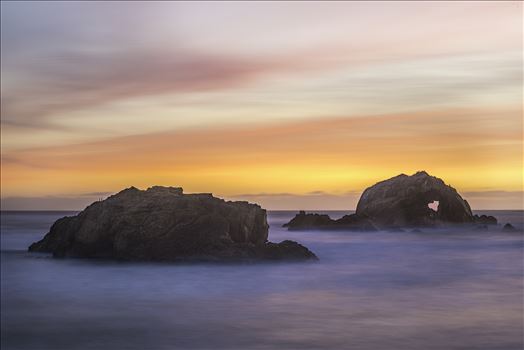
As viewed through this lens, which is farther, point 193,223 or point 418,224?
point 418,224

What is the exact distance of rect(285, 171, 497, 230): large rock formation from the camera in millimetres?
77938

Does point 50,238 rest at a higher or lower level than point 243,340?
higher

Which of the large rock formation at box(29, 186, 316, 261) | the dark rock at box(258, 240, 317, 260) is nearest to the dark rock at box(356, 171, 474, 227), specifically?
the dark rock at box(258, 240, 317, 260)

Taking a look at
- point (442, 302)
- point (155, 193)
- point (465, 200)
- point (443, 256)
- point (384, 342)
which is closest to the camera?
point (384, 342)

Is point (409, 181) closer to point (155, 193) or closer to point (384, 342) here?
point (155, 193)

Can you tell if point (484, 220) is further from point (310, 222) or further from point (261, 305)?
point (261, 305)

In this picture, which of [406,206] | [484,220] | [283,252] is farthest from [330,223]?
[283,252]

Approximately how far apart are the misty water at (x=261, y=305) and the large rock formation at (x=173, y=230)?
1.03 m

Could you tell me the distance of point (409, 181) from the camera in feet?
260

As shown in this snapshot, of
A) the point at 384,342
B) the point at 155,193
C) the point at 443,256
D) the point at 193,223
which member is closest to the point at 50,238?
the point at 155,193

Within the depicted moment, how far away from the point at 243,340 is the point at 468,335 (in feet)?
20.3

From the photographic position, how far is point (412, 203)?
3113 inches

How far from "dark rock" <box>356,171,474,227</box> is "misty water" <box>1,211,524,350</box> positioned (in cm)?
3769

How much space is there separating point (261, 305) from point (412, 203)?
57.2 metres
